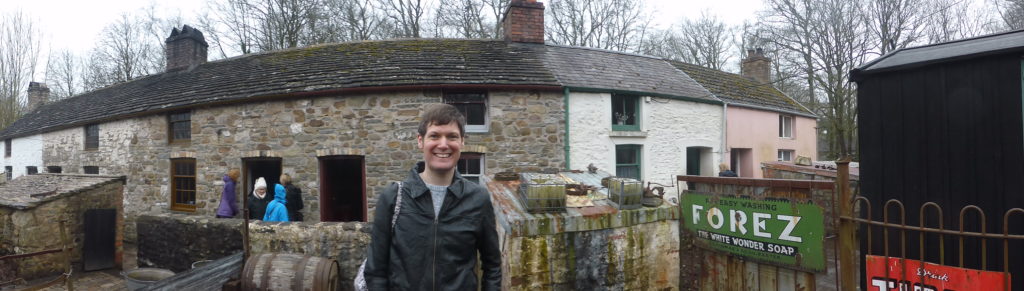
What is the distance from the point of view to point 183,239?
21.2 ft

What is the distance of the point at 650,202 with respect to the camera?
14.0ft

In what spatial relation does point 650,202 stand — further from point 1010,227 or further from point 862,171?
point 1010,227

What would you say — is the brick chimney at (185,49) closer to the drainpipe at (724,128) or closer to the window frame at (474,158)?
the window frame at (474,158)

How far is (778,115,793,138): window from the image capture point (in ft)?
47.8

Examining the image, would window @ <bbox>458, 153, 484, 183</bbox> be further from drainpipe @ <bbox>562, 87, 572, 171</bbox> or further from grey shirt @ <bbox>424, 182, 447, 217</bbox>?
grey shirt @ <bbox>424, 182, 447, 217</bbox>

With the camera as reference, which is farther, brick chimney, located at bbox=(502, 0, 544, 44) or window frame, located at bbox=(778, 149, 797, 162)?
window frame, located at bbox=(778, 149, 797, 162)

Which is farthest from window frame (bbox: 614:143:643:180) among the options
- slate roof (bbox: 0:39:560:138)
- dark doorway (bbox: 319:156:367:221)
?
dark doorway (bbox: 319:156:367:221)

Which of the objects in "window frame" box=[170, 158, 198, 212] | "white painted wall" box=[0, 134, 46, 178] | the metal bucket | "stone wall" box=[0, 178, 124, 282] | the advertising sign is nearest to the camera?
the advertising sign

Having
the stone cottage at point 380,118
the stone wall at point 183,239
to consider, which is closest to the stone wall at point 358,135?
the stone cottage at point 380,118

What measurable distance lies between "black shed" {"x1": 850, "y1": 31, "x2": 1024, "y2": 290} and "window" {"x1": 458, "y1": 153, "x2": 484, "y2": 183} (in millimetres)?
6477

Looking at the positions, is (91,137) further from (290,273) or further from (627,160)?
(627,160)

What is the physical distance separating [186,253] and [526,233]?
5861 millimetres

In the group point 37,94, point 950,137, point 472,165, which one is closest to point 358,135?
point 472,165

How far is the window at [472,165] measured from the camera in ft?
29.8
